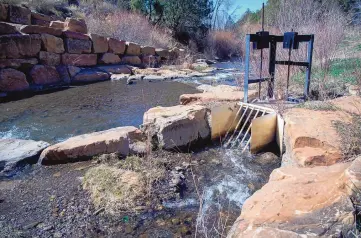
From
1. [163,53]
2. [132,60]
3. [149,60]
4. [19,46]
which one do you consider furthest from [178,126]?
[163,53]

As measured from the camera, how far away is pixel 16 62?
7.80 metres

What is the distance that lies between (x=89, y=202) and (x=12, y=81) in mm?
6287

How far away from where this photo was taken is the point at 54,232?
2275mm

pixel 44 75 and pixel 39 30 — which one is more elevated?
pixel 39 30

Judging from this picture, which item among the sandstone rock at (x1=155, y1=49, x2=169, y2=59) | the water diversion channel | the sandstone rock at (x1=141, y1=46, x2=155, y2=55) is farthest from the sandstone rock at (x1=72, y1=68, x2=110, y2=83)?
the water diversion channel

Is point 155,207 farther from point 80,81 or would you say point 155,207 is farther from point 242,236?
point 80,81

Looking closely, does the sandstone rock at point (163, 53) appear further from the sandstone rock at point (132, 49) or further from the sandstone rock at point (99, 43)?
the sandstone rock at point (99, 43)

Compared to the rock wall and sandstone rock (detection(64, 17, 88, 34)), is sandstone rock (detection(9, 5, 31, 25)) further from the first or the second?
sandstone rock (detection(64, 17, 88, 34))

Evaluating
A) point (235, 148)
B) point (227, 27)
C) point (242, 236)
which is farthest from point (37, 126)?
point (227, 27)

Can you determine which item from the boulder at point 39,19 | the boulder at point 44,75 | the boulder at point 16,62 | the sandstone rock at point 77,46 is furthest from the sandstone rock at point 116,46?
the boulder at point 16,62

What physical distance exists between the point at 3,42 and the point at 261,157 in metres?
7.34

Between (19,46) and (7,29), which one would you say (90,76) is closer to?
(19,46)

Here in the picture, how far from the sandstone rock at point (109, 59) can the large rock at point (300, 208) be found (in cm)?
984

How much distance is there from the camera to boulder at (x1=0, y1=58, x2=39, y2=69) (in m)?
7.55
